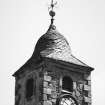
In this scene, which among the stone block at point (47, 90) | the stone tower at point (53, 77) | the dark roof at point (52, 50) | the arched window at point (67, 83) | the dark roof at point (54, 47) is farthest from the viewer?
the dark roof at point (54, 47)

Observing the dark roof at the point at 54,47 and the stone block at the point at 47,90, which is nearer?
the stone block at the point at 47,90

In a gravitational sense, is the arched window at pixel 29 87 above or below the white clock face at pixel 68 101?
above

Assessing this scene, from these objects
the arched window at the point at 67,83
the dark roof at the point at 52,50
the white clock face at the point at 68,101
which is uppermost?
the dark roof at the point at 52,50

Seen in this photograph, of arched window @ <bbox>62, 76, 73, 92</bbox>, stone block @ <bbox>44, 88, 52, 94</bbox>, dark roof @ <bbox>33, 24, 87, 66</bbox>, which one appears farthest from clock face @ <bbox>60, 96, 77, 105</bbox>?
dark roof @ <bbox>33, 24, 87, 66</bbox>

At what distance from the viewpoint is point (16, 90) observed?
45781 mm

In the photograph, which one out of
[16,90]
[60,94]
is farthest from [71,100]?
[16,90]

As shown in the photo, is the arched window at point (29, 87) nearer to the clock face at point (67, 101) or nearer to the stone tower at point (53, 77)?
the stone tower at point (53, 77)

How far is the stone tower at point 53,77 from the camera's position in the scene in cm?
4322

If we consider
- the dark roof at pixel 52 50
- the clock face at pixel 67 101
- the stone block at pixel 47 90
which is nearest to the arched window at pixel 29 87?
the dark roof at pixel 52 50

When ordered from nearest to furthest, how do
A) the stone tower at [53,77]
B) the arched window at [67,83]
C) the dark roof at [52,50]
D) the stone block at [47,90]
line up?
the stone block at [47,90] < the stone tower at [53,77] < the arched window at [67,83] < the dark roof at [52,50]

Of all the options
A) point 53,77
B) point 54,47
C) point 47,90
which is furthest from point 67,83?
point 54,47

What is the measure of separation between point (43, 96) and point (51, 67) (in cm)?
183

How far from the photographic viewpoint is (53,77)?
43.6 metres

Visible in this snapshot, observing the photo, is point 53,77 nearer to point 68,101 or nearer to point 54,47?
point 68,101
